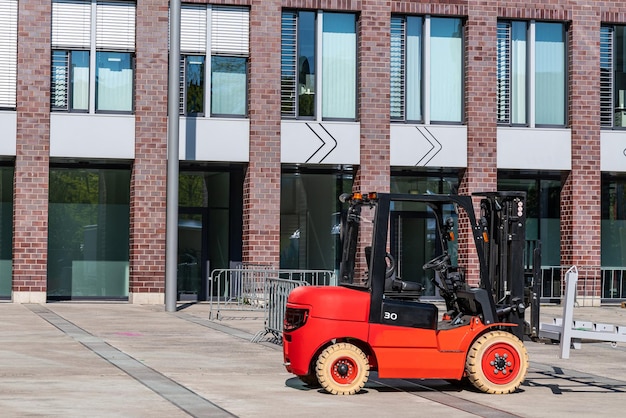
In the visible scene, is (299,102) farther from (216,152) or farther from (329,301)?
(329,301)

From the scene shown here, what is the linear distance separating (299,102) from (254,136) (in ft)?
5.42

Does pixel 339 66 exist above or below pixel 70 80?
above

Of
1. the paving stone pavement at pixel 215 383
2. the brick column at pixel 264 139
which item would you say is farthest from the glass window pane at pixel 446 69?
the paving stone pavement at pixel 215 383

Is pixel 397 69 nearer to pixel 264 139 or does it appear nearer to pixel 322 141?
pixel 322 141

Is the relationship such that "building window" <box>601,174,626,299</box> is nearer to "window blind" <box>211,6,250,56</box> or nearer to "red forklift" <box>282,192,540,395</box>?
"window blind" <box>211,6,250,56</box>

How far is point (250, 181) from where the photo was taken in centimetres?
3131

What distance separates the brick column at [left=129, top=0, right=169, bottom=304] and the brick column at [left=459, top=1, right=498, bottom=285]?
812 cm

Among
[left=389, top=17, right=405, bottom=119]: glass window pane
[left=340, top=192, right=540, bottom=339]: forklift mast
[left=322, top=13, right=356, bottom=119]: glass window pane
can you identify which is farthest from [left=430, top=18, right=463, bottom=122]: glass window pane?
[left=340, top=192, right=540, bottom=339]: forklift mast

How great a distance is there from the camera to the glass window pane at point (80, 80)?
101 ft

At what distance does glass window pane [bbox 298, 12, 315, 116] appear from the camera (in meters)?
32.0

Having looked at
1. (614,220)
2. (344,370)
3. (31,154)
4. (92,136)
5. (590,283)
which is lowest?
(344,370)

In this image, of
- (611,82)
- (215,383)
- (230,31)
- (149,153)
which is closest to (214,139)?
(149,153)

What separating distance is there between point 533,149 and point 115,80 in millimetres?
11383

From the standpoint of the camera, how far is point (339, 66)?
106 ft
